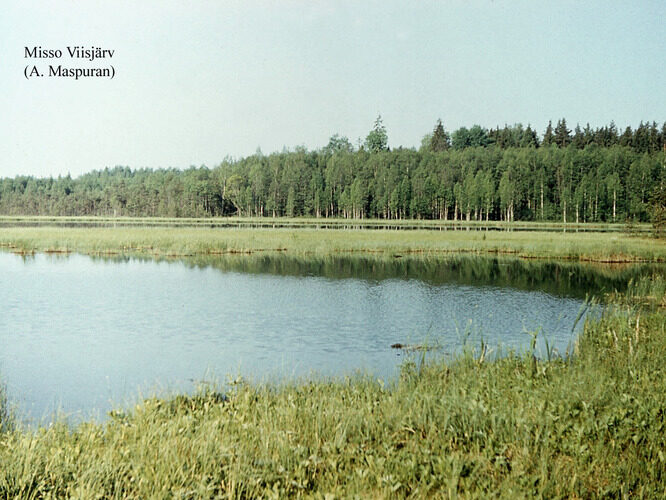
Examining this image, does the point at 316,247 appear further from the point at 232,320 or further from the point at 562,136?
the point at 562,136

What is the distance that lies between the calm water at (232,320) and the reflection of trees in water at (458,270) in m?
0.23

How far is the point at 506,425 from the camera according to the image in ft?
23.1

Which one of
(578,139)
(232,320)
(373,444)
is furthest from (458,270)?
(578,139)

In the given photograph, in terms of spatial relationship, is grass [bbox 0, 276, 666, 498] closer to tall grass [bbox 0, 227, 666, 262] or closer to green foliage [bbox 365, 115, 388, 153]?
tall grass [bbox 0, 227, 666, 262]

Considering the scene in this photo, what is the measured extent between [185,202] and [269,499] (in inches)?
5230

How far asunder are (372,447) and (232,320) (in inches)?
484

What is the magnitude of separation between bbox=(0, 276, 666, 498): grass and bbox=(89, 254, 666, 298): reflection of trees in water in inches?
698

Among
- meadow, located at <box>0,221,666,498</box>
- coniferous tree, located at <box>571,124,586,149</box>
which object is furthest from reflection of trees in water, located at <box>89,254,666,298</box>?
coniferous tree, located at <box>571,124,586,149</box>

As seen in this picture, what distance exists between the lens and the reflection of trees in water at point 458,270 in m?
28.1

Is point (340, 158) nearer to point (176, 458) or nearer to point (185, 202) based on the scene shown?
point (185, 202)

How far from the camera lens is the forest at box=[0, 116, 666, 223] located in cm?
10512

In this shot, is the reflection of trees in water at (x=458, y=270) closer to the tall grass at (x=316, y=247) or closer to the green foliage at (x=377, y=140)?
the tall grass at (x=316, y=247)

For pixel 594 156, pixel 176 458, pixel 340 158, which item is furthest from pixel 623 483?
pixel 340 158

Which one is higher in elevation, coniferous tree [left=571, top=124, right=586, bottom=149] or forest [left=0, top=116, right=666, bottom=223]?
coniferous tree [left=571, top=124, right=586, bottom=149]
